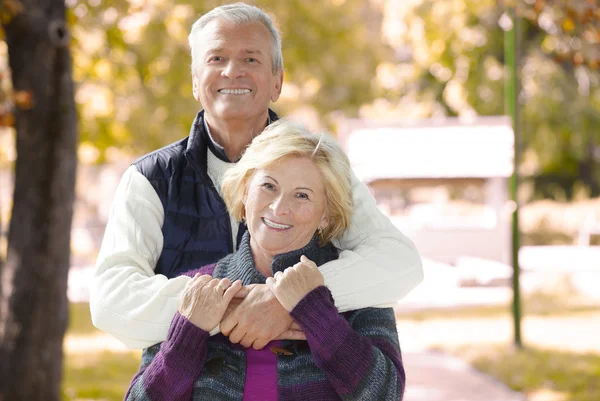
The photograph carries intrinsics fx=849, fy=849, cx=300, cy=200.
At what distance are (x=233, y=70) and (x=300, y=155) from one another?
1.40ft

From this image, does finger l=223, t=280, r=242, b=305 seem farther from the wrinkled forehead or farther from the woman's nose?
the wrinkled forehead

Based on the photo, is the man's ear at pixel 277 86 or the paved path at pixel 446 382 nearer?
the man's ear at pixel 277 86

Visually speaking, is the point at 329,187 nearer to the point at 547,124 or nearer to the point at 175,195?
the point at 175,195

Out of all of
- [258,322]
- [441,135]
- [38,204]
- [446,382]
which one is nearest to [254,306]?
[258,322]

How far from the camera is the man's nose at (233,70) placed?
2.72 m

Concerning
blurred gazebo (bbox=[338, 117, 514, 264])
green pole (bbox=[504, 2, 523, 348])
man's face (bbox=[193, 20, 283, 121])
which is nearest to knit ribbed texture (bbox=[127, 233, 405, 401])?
man's face (bbox=[193, 20, 283, 121])

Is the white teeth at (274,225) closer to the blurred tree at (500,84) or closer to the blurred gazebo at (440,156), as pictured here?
the blurred gazebo at (440,156)

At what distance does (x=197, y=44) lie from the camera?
2816 millimetres

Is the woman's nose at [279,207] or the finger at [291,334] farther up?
the woman's nose at [279,207]

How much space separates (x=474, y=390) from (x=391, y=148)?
15.5ft

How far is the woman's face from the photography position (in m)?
2.47

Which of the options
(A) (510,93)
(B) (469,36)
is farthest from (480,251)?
(B) (469,36)

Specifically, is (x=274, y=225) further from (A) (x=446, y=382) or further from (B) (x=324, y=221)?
(A) (x=446, y=382)

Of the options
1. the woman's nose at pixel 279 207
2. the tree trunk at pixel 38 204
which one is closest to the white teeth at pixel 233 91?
the woman's nose at pixel 279 207
